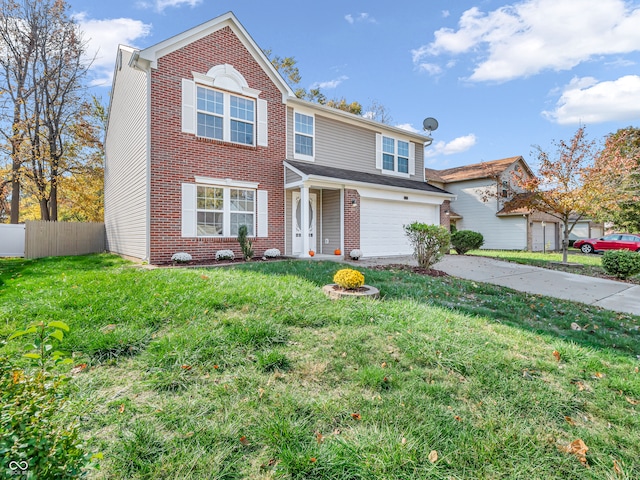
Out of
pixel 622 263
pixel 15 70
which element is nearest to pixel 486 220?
pixel 622 263

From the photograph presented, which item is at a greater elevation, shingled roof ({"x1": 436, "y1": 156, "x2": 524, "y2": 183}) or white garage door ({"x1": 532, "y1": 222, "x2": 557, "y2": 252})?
shingled roof ({"x1": 436, "y1": 156, "x2": 524, "y2": 183})

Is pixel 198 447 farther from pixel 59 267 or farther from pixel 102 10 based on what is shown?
pixel 102 10

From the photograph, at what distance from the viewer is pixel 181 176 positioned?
973 cm

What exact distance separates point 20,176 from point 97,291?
1848cm

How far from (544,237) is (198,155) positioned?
2570 cm

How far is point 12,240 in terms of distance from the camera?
603 inches

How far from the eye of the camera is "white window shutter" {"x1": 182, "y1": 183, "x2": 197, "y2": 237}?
973 centimetres

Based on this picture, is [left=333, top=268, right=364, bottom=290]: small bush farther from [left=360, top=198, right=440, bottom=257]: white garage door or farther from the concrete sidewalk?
[left=360, top=198, right=440, bottom=257]: white garage door

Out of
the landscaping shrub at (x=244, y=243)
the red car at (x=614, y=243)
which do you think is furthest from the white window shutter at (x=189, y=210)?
the red car at (x=614, y=243)

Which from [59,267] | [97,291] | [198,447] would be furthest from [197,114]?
[198,447]

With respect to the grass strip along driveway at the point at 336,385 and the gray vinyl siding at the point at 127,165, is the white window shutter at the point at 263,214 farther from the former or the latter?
the grass strip along driveway at the point at 336,385

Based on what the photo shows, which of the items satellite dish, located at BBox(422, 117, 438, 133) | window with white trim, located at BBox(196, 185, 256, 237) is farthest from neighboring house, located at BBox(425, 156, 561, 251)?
window with white trim, located at BBox(196, 185, 256, 237)

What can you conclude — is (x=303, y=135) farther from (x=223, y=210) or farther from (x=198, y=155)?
(x=223, y=210)

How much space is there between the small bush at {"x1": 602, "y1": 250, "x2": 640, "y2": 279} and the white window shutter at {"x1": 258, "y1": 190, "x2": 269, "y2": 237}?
11.4 metres
